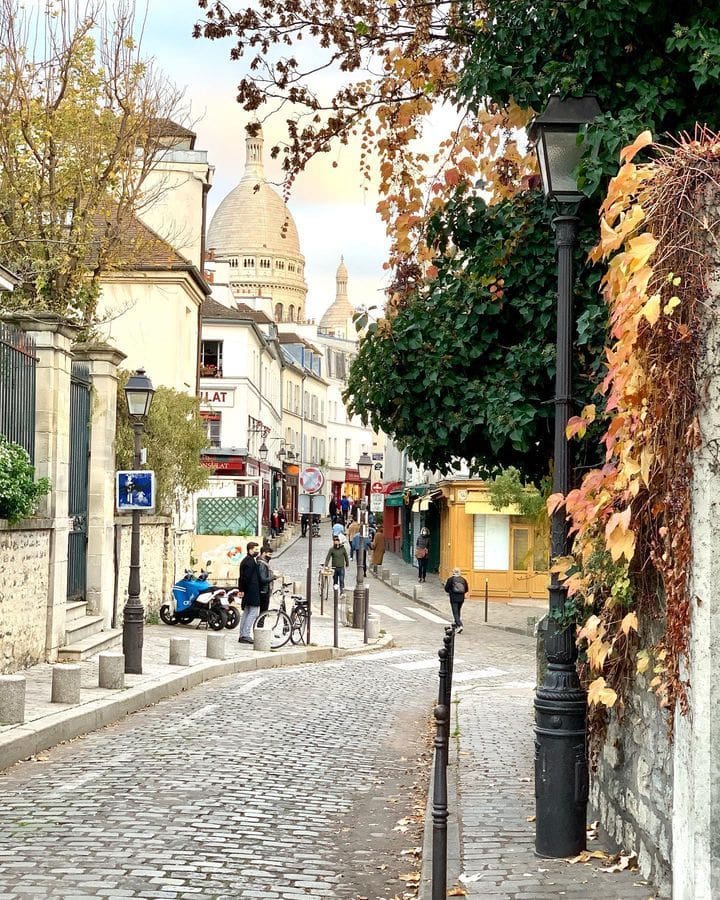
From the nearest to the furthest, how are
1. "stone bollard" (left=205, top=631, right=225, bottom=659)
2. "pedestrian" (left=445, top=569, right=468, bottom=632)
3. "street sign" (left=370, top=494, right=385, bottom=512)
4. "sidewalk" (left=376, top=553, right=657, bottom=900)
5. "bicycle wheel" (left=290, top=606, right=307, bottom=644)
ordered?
1. "sidewalk" (left=376, top=553, right=657, bottom=900)
2. "stone bollard" (left=205, top=631, right=225, bottom=659)
3. "bicycle wheel" (left=290, top=606, right=307, bottom=644)
4. "pedestrian" (left=445, top=569, right=468, bottom=632)
5. "street sign" (left=370, top=494, right=385, bottom=512)

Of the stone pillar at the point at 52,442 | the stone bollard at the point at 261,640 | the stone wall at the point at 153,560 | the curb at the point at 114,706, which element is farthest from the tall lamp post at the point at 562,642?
the stone wall at the point at 153,560

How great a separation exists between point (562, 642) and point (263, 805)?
Result: 9.21 feet

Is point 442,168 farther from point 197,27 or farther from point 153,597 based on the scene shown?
point 153,597

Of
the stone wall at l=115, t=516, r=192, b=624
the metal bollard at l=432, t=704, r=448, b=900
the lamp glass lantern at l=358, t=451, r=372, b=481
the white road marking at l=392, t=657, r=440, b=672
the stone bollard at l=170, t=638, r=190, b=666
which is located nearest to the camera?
the metal bollard at l=432, t=704, r=448, b=900

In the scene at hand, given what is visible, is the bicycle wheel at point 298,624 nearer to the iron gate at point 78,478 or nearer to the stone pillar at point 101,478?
the stone pillar at point 101,478

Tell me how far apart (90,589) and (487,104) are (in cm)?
1246

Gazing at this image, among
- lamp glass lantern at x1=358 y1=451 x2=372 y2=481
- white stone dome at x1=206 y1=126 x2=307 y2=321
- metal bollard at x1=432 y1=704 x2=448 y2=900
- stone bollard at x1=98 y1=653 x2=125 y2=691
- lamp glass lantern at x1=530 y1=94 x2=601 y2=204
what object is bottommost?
stone bollard at x1=98 y1=653 x2=125 y2=691

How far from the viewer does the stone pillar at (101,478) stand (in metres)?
20.3

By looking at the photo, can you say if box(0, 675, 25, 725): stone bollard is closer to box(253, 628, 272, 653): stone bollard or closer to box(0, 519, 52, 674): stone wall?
box(0, 519, 52, 674): stone wall

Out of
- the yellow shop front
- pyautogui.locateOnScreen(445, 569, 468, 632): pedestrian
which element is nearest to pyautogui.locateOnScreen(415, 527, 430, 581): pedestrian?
the yellow shop front

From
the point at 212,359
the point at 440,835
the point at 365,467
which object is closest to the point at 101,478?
the point at 440,835

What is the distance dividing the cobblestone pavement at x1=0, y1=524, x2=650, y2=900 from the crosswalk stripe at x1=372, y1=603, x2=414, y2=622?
15902mm

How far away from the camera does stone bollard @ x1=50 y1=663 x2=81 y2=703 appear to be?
492 inches

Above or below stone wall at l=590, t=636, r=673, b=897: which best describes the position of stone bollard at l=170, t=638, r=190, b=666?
below
